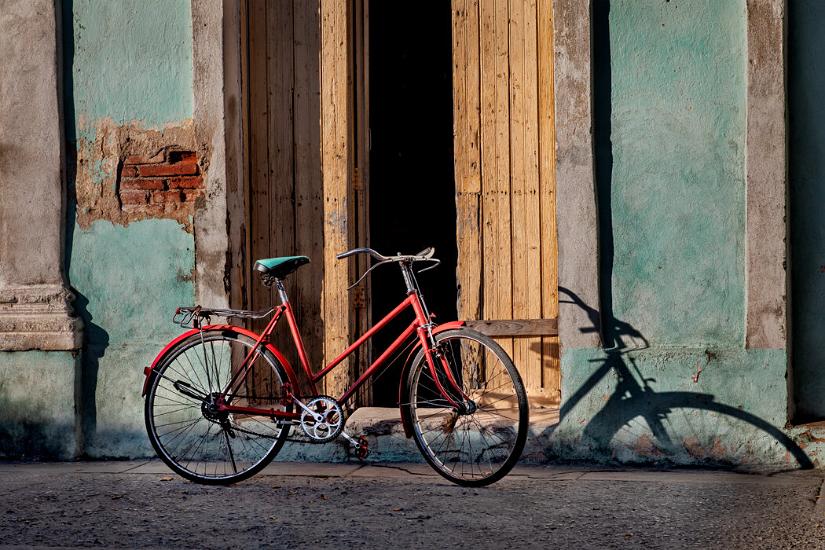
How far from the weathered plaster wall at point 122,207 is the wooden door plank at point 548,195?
6.50 feet

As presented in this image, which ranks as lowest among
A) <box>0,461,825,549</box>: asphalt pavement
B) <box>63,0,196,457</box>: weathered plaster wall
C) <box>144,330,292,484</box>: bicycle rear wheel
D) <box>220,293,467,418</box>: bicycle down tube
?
<box>0,461,825,549</box>: asphalt pavement

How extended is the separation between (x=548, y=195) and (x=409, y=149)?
1.74 meters

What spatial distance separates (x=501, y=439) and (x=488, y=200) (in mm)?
1412

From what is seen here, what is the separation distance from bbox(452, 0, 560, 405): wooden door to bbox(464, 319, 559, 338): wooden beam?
0.15 meters

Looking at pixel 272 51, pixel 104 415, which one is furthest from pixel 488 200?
pixel 104 415

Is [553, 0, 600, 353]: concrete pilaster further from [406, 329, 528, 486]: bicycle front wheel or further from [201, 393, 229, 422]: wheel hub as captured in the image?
[201, 393, 229, 422]: wheel hub

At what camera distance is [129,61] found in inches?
259

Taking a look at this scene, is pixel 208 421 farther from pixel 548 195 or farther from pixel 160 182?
pixel 548 195

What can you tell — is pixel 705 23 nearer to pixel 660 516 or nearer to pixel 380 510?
pixel 660 516

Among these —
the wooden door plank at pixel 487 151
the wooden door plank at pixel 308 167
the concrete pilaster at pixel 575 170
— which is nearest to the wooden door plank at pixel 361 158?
the wooden door plank at pixel 308 167

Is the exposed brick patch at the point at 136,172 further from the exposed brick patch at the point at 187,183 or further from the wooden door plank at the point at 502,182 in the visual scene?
the wooden door plank at the point at 502,182

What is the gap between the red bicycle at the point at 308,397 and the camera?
5.38 meters

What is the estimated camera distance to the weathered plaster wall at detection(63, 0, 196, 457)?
6.51 meters

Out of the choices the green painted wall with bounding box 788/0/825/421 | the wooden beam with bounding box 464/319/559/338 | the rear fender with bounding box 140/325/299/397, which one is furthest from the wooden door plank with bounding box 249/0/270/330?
the green painted wall with bounding box 788/0/825/421
